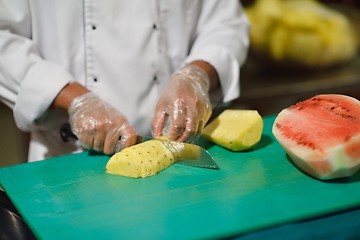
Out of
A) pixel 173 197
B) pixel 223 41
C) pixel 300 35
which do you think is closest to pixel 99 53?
pixel 223 41

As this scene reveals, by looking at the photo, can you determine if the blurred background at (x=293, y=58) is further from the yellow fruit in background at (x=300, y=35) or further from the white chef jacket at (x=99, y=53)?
the white chef jacket at (x=99, y=53)

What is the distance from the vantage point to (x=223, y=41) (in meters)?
1.39

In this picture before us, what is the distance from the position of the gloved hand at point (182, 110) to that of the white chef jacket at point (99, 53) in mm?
115

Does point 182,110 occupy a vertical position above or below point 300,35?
above

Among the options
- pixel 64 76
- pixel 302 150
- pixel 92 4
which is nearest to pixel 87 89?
pixel 64 76

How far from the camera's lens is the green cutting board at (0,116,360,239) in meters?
0.84

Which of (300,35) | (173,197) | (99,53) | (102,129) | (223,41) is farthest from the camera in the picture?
(300,35)

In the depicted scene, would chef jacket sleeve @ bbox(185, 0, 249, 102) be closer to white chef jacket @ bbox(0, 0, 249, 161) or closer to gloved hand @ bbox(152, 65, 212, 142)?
white chef jacket @ bbox(0, 0, 249, 161)

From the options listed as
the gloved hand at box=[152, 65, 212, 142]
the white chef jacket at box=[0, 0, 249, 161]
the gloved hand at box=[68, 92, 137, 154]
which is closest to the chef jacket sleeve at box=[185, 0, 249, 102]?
the white chef jacket at box=[0, 0, 249, 161]

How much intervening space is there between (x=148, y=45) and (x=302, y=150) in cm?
47

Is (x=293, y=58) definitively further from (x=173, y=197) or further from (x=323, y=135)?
(x=173, y=197)

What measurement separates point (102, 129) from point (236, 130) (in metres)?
0.25

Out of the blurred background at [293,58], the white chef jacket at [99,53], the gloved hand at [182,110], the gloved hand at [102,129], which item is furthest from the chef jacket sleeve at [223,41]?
the blurred background at [293,58]

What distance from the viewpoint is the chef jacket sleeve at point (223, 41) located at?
1.35 metres
